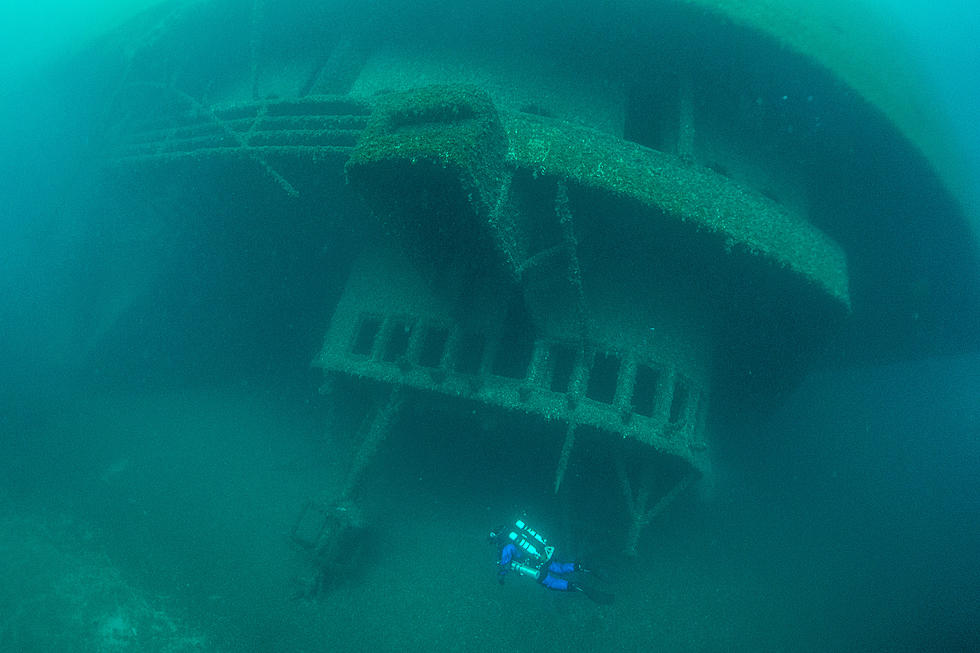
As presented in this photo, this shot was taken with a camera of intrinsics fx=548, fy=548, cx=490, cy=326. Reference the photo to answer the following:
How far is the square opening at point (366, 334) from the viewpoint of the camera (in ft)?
22.9

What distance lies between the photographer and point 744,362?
823 centimetres

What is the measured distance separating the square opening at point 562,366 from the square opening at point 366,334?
2266mm

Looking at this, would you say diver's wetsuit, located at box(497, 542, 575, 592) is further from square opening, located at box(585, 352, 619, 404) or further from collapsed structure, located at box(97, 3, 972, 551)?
square opening, located at box(585, 352, 619, 404)

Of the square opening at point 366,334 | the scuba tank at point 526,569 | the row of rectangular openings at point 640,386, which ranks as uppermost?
the row of rectangular openings at point 640,386

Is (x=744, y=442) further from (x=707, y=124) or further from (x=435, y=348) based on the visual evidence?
(x=435, y=348)

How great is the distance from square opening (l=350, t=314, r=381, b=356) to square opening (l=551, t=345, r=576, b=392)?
2.27 m

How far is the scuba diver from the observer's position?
5863 mm

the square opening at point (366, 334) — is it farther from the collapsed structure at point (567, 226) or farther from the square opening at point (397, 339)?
the square opening at point (397, 339)

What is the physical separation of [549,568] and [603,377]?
2393 mm

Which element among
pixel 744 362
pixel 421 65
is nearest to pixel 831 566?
pixel 744 362

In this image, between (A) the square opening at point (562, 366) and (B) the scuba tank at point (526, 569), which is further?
(A) the square opening at point (562, 366)

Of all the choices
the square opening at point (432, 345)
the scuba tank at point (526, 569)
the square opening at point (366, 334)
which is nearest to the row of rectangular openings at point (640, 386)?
the square opening at point (432, 345)

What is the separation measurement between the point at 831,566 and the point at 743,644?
9.06 ft

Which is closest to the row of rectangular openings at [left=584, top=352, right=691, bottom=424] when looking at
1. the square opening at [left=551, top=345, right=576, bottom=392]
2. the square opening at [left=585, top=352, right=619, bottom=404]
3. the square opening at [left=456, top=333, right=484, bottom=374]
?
the square opening at [left=585, top=352, right=619, bottom=404]
